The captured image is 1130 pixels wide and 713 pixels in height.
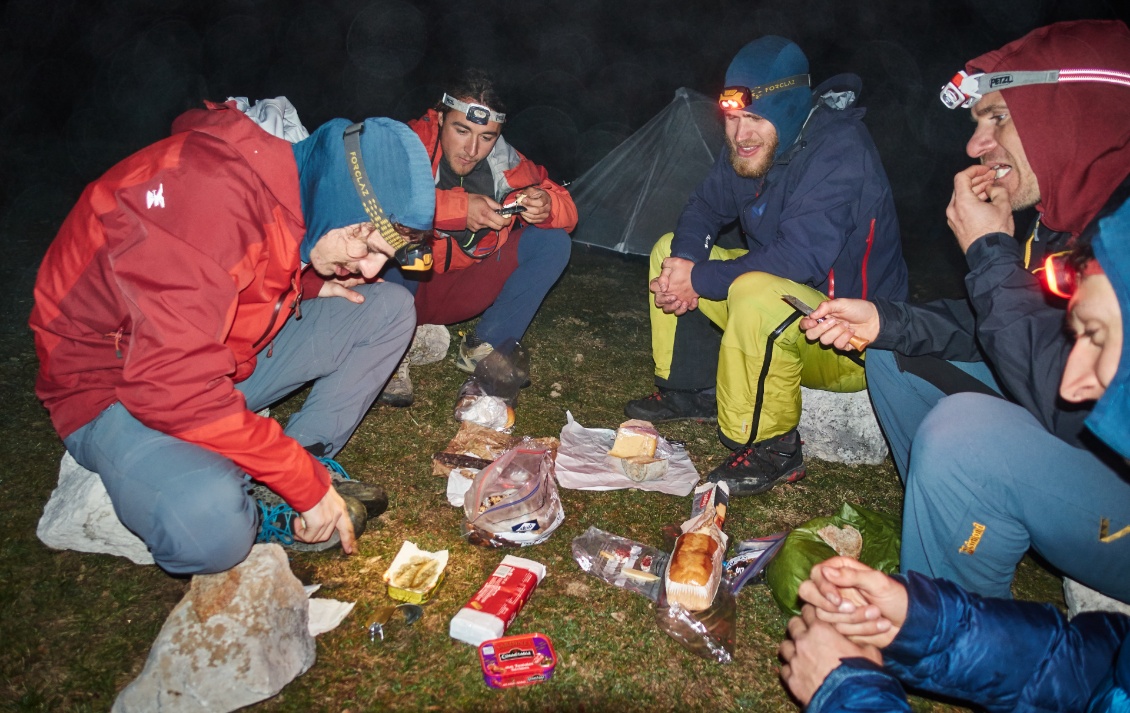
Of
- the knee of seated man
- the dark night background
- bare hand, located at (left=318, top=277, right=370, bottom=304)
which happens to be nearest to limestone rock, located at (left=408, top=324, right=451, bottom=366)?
bare hand, located at (left=318, top=277, right=370, bottom=304)

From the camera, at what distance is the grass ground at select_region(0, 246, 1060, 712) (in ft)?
6.09

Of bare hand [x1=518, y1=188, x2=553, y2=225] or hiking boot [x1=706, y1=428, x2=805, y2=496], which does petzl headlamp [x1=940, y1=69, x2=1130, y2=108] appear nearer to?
hiking boot [x1=706, y1=428, x2=805, y2=496]

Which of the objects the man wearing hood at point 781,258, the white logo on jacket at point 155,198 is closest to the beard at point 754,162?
the man wearing hood at point 781,258

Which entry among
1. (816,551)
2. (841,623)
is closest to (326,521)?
(841,623)

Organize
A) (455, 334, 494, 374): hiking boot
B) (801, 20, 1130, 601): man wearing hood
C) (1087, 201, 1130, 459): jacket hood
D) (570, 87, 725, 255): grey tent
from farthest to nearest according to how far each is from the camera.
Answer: (570, 87, 725, 255): grey tent
(455, 334, 494, 374): hiking boot
(801, 20, 1130, 601): man wearing hood
(1087, 201, 1130, 459): jacket hood

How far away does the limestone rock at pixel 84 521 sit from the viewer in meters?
2.05

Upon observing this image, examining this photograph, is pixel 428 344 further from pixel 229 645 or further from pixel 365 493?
pixel 229 645

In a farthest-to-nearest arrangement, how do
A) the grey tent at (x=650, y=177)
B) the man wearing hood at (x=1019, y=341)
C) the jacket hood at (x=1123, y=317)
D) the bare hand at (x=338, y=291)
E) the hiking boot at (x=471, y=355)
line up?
the grey tent at (x=650, y=177) → the hiking boot at (x=471, y=355) → the bare hand at (x=338, y=291) → the man wearing hood at (x=1019, y=341) → the jacket hood at (x=1123, y=317)

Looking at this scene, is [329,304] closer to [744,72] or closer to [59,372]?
[59,372]

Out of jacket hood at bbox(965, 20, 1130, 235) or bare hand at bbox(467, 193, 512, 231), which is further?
bare hand at bbox(467, 193, 512, 231)

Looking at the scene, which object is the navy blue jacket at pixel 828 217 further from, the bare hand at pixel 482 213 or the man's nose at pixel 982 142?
the bare hand at pixel 482 213

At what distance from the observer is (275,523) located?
2.21 m

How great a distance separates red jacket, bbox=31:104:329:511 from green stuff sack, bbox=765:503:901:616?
59.3 inches

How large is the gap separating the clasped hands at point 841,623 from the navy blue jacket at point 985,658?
0.03 meters
